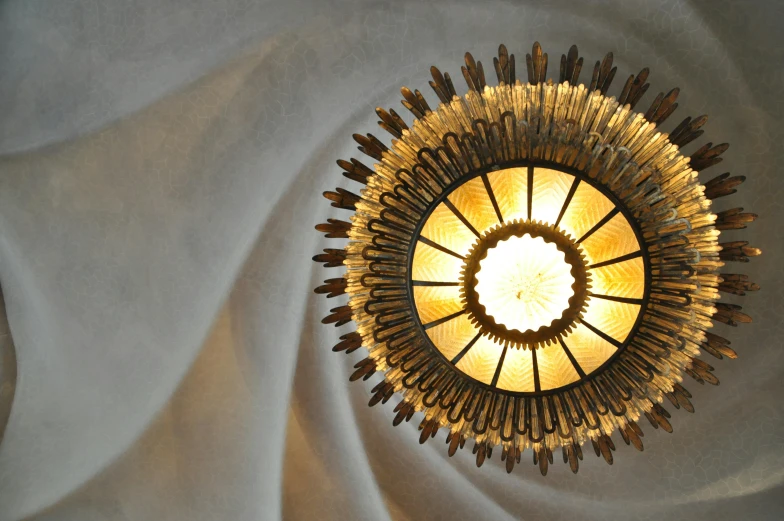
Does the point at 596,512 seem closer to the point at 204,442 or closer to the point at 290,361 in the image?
the point at 290,361

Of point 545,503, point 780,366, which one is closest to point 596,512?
point 545,503

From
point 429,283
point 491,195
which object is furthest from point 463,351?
point 491,195

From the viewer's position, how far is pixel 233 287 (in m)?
4.34

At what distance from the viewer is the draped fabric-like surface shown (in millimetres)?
3955

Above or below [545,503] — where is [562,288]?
above

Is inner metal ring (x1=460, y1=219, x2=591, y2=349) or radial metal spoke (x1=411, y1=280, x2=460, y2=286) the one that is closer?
inner metal ring (x1=460, y1=219, x2=591, y2=349)

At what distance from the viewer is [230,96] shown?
13.5ft

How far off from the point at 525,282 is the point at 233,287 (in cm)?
231

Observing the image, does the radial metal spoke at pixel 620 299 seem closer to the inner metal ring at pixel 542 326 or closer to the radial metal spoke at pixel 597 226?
the inner metal ring at pixel 542 326

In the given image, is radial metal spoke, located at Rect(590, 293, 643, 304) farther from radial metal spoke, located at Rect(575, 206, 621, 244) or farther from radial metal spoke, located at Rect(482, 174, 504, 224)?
radial metal spoke, located at Rect(482, 174, 504, 224)

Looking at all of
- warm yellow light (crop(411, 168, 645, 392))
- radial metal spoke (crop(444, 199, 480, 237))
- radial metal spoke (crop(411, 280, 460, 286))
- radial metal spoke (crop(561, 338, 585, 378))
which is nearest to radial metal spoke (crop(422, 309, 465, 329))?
warm yellow light (crop(411, 168, 645, 392))

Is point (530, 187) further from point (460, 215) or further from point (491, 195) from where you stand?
point (460, 215)

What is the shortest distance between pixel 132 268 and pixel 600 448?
292 centimetres

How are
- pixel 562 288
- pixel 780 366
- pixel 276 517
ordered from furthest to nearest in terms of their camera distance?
pixel 276 517
pixel 780 366
pixel 562 288
